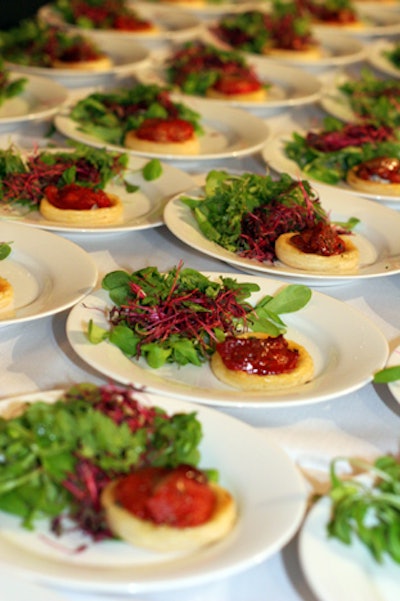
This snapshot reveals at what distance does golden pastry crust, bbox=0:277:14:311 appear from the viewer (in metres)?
2.52

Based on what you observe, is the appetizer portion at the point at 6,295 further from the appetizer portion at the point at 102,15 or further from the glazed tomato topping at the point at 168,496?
the appetizer portion at the point at 102,15

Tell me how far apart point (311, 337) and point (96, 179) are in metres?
1.28

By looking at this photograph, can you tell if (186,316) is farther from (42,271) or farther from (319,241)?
(319,241)

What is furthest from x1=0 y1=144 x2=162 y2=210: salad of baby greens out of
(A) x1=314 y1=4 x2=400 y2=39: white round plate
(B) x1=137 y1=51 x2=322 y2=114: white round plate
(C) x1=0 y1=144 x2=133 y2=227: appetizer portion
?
(A) x1=314 y1=4 x2=400 y2=39: white round plate

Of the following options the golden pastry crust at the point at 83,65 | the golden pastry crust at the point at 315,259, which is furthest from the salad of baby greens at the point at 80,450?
the golden pastry crust at the point at 83,65

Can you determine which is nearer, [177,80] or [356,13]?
[177,80]

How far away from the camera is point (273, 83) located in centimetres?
540

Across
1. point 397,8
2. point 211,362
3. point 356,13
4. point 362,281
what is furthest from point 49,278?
point 397,8

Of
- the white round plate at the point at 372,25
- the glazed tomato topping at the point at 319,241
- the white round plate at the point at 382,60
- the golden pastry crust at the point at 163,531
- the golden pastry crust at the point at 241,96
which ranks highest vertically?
the golden pastry crust at the point at 163,531

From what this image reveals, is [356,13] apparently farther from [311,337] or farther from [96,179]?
[311,337]

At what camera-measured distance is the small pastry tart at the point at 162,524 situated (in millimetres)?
1590

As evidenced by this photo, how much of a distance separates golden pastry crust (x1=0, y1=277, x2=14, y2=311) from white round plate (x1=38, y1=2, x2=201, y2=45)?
3.50 m

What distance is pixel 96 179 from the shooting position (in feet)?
11.1

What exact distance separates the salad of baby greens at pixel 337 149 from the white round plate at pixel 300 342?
1309 mm
